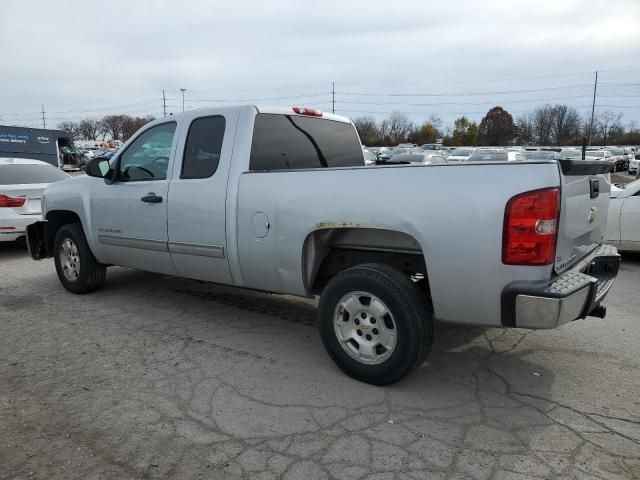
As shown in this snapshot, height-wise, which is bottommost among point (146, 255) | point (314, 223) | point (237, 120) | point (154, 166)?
point (146, 255)

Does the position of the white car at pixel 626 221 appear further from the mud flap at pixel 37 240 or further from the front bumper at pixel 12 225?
the front bumper at pixel 12 225

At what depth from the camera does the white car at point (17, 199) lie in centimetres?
830

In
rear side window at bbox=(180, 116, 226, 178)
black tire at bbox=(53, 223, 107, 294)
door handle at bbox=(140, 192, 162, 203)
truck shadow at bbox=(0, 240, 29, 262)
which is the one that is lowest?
truck shadow at bbox=(0, 240, 29, 262)

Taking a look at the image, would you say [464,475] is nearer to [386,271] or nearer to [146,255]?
[386,271]

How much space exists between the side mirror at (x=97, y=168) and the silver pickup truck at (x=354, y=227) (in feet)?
0.05

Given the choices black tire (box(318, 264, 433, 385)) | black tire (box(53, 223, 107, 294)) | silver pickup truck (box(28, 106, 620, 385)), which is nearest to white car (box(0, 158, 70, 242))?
black tire (box(53, 223, 107, 294))

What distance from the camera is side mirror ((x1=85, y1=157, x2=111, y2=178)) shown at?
521 centimetres

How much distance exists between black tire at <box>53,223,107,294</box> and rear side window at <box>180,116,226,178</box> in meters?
1.92

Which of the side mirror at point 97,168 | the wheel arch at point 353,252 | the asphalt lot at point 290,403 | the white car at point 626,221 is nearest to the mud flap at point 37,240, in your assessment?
the asphalt lot at point 290,403

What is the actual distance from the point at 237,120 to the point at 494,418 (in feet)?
9.72

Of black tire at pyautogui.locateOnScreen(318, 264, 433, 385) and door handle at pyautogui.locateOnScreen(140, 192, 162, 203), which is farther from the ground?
door handle at pyautogui.locateOnScreen(140, 192, 162, 203)

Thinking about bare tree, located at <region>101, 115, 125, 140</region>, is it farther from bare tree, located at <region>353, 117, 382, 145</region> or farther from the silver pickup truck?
the silver pickup truck

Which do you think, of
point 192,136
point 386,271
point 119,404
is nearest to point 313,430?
point 386,271

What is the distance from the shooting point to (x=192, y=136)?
4.68 m
